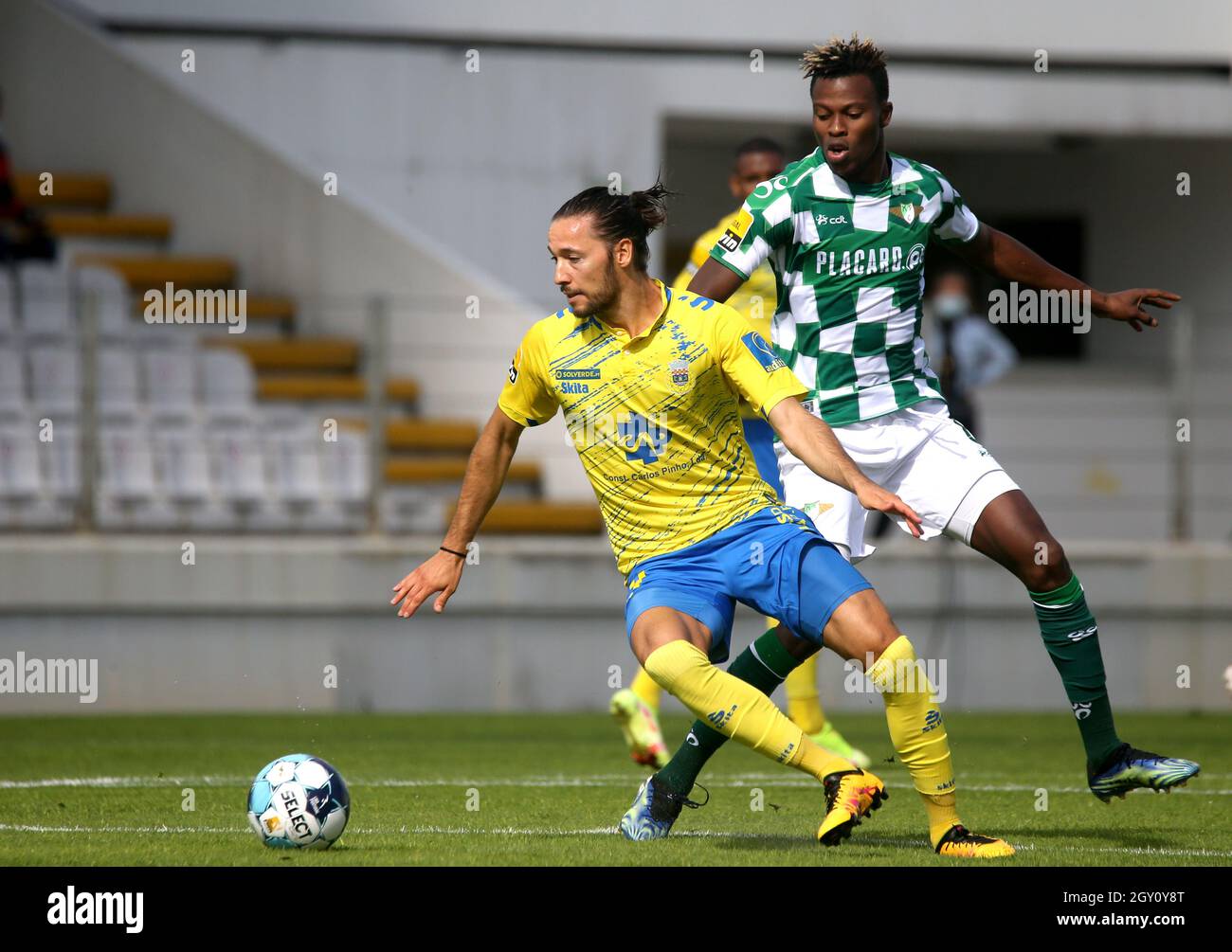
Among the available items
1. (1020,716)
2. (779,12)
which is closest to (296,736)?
(1020,716)

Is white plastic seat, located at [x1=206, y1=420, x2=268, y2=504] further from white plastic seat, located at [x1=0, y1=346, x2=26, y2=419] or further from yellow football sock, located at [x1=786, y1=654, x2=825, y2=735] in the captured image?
yellow football sock, located at [x1=786, y1=654, x2=825, y2=735]

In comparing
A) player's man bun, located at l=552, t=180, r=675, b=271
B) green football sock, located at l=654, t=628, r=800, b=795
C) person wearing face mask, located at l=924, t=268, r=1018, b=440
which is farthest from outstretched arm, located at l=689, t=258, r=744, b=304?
person wearing face mask, located at l=924, t=268, r=1018, b=440

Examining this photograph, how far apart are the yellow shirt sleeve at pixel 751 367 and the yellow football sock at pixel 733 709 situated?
0.75m

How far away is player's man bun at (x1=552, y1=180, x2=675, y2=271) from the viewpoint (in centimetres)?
532

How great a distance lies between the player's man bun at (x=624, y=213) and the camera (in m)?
5.32

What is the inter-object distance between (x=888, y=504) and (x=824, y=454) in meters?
0.38

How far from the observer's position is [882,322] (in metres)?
6.12

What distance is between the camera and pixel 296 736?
9.80 metres

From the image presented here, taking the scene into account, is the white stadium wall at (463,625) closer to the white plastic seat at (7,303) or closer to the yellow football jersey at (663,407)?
the white plastic seat at (7,303)

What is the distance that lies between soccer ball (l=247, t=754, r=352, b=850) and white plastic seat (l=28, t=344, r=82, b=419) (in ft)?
24.2

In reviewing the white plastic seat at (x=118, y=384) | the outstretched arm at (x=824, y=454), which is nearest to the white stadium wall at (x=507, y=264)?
the white plastic seat at (x=118, y=384)

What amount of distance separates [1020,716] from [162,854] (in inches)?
301

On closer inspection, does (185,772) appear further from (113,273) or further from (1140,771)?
(113,273)

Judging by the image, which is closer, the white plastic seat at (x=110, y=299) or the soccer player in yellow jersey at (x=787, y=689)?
the soccer player in yellow jersey at (x=787, y=689)
